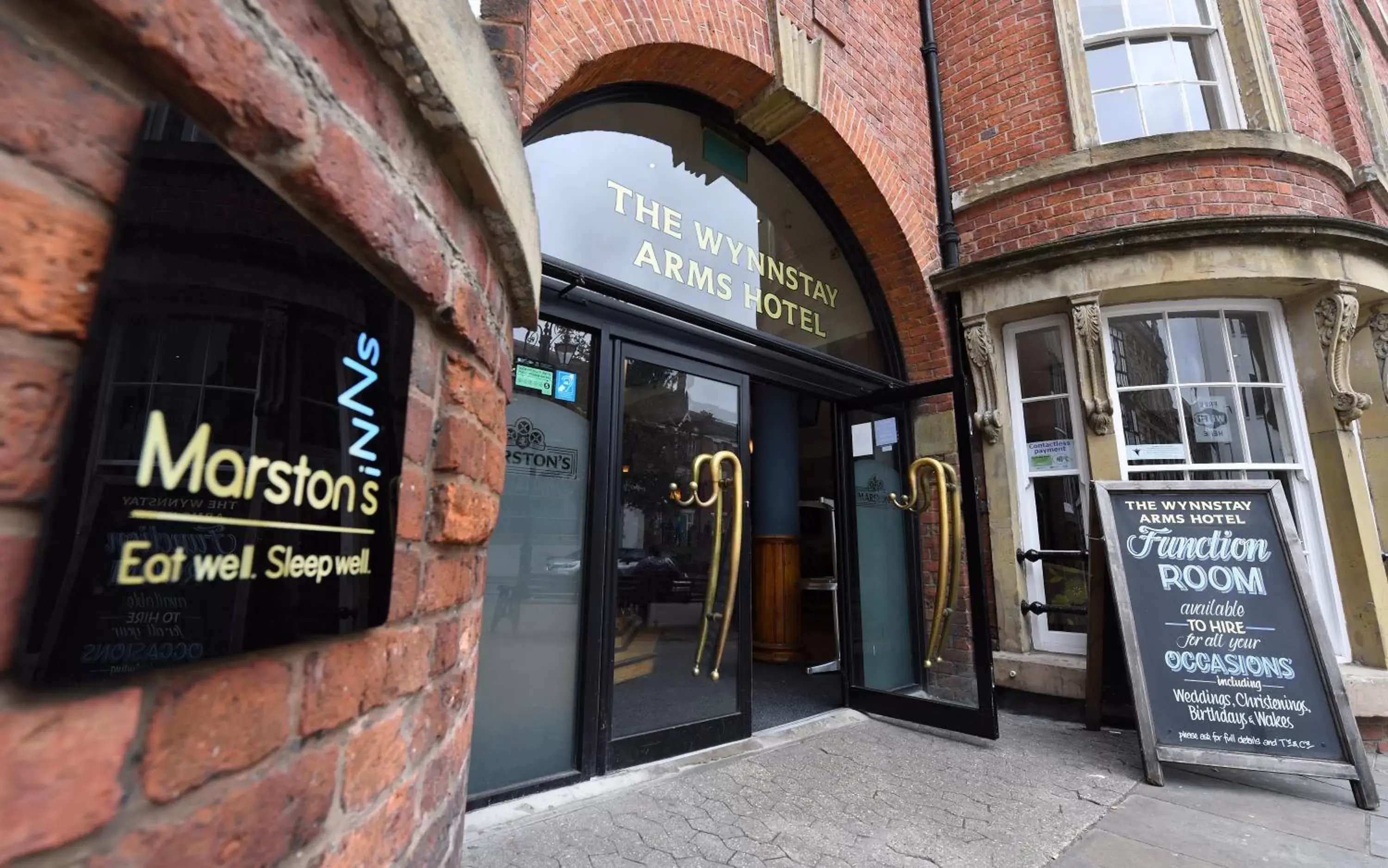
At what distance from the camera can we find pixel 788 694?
16.0 feet

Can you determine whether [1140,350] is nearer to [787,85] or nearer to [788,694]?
[787,85]

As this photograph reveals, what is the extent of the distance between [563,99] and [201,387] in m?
3.20

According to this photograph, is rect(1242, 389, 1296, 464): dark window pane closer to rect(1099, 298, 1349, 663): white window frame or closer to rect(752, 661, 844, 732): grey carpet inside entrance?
rect(1099, 298, 1349, 663): white window frame

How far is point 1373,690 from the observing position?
3.80 m

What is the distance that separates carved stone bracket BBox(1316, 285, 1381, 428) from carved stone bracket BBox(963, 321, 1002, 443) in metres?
2.07

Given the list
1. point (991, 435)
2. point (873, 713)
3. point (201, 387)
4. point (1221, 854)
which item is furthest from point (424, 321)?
point (991, 435)

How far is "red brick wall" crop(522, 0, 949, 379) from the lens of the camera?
9.86 feet

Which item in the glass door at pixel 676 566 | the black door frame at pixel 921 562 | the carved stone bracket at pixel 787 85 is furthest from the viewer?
the carved stone bracket at pixel 787 85

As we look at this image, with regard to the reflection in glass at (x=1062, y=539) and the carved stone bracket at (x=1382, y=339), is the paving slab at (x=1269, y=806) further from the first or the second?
the carved stone bracket at (x=1382, y=339)

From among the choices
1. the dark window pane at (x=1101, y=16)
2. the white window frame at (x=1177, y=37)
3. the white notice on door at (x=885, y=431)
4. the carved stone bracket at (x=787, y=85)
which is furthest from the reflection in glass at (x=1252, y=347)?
the carved stone bracket at (x=787, y=85)

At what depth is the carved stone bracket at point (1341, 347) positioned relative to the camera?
421cm

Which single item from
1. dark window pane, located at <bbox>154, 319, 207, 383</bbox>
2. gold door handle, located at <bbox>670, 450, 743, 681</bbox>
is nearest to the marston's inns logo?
gold door handle, located at <bbox>670, 450, 743, 681</bbox>

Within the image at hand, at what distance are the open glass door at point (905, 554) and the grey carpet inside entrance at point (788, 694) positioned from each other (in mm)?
322

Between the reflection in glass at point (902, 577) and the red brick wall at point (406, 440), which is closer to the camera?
the red brick wall at point (406, 440)
